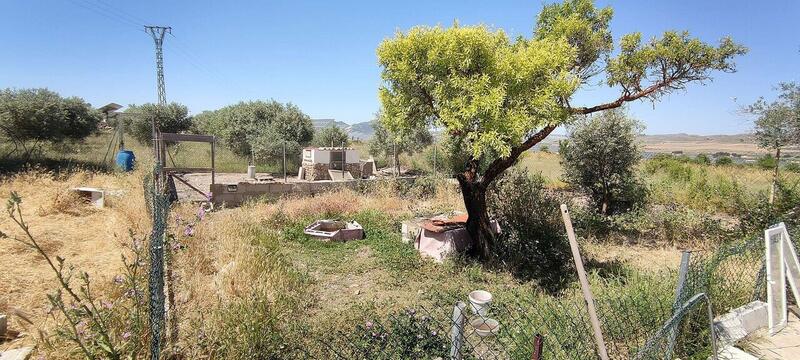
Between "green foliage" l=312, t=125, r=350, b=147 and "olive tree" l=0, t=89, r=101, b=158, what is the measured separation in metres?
10.9

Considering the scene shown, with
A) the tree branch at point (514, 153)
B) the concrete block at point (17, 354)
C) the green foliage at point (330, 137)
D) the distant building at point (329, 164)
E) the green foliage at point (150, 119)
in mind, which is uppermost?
the green foliage at point (150, 119)

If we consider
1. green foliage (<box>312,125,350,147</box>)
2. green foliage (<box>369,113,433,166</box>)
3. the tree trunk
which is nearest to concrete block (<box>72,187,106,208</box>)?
the tree trunk

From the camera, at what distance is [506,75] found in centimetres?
515

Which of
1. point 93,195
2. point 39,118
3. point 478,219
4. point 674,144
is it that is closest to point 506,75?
point 478,219

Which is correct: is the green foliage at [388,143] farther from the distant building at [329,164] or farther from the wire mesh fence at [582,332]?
the wire mesh fence at [582,332]

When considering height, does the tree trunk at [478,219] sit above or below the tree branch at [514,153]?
below

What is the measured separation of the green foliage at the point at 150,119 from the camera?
22.9 meters

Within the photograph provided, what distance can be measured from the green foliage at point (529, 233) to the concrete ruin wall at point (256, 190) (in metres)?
5.67

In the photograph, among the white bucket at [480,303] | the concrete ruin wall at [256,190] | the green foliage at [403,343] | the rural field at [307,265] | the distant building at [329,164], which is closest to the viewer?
the green foliage at [403,343]

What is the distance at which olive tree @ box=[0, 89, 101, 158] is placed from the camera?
46.1 feet

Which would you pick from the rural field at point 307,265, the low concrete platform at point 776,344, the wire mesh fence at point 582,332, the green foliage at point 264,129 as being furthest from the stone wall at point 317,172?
the low concrete platform at point 776,344

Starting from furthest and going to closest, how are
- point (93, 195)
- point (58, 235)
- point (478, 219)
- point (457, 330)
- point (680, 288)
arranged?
point (93, 195), point (478, 219), point (58, 235), point (680, 288), point (457, 330)

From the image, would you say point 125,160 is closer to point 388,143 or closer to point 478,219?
point 388,143

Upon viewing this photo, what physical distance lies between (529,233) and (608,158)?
3616 mm
